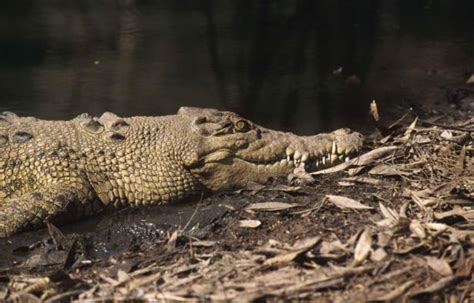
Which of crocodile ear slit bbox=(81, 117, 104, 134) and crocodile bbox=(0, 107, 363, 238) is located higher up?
crocodile ear slit bbox=(81, 117, 104, 134)

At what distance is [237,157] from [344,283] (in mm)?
2254

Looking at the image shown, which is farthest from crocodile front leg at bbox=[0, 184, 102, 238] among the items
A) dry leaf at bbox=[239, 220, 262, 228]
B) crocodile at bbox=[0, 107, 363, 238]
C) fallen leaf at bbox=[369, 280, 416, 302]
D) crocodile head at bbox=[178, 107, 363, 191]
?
fallen leaf at bbox=[369, 280, 416, 302]

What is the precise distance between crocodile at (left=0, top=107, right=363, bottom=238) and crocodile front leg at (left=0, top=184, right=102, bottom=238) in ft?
0.04

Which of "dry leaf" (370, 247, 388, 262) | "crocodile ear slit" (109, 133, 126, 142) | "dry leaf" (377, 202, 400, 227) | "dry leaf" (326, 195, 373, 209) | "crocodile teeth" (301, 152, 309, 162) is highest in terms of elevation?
"crocodile ear slit" (109, 133, 126, 142)

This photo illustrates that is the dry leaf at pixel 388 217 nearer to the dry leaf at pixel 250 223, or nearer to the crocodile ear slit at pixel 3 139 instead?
the dry leaf at pixel 250 223

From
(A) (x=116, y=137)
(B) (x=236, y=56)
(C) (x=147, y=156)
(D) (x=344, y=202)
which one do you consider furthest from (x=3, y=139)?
(B) (x=236, y=56)

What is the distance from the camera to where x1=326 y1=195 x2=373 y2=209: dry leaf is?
5109 mm

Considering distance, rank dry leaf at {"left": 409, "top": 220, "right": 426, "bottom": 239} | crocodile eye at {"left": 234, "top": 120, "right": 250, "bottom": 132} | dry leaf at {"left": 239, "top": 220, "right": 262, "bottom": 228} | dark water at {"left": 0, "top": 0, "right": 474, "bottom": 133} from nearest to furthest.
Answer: dry leaf at {"left": 409, "top": 220, "right": 426, "bottom": 239}, dry leaf at {"left": 239, "top": 220, "right": 262, "bottom": 228}, crocodile eye at {"left": 234, "top": 120, "right": 250, "bottom": 132}, dark water at {"left": 0, "top": 0, "right": 474, "bottom": 133}

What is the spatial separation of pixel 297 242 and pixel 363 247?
0.39 metres

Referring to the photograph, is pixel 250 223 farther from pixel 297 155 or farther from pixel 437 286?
pixel 437 286

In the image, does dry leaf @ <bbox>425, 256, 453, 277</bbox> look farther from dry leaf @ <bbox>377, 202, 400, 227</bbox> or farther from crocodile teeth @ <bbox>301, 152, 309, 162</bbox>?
crocodile teeth @ <bbox>301, 152, 309, 162</bbox>

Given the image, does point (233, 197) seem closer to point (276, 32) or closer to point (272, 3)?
point (276, 32)

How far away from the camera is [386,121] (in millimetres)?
8461

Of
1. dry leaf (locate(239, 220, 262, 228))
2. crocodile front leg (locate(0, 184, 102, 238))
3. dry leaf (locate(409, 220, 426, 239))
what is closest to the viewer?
dry leaf (locate(409, 220, 426, 239))
